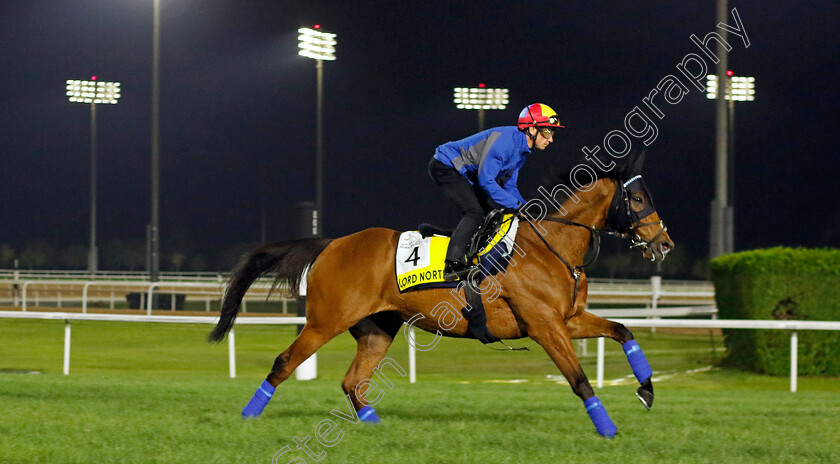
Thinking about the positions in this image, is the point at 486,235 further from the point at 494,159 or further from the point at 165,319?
the point at 165,319

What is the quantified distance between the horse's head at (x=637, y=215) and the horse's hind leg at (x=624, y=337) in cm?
43

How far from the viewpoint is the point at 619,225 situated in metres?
4.77

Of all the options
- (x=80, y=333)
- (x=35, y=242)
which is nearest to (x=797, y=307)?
(x=80, y=333)

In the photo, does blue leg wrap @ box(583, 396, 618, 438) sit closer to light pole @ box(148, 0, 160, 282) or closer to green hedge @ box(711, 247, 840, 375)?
green hedge @ box(711, 247, 840, 375)

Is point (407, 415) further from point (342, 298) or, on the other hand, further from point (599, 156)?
point (599, 156)

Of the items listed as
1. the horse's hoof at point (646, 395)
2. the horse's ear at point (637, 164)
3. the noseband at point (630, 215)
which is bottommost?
the horse's hoof at point (646, 395)

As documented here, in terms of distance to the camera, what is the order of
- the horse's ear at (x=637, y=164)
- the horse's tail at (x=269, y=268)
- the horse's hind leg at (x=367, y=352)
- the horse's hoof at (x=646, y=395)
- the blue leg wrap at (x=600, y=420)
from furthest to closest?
the horse's tail at (x=269, y=268) < the horse's hind leg at (x=367, y=352) < the horse's ear at (x=637, y=164) < the horse's hoof at (x=646, y=395) < the blue leg wrap at (x=600, y=420)

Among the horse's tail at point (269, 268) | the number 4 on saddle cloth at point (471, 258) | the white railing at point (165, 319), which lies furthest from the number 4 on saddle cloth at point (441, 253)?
the white railing at point (165, 319)

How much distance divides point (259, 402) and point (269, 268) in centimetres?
96

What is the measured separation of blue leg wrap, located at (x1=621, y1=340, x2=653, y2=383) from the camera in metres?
4.51

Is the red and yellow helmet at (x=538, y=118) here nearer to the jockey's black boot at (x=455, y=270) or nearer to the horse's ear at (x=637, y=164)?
the horse's ear at (x=637, y=164)

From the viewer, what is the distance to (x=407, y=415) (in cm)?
518

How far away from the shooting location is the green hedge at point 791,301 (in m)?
8.09

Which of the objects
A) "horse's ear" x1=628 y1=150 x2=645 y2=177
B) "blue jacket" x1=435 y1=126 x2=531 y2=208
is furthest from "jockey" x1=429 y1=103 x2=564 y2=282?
"horse's ear" x1=628 y1=150 x2=645 y2=177
